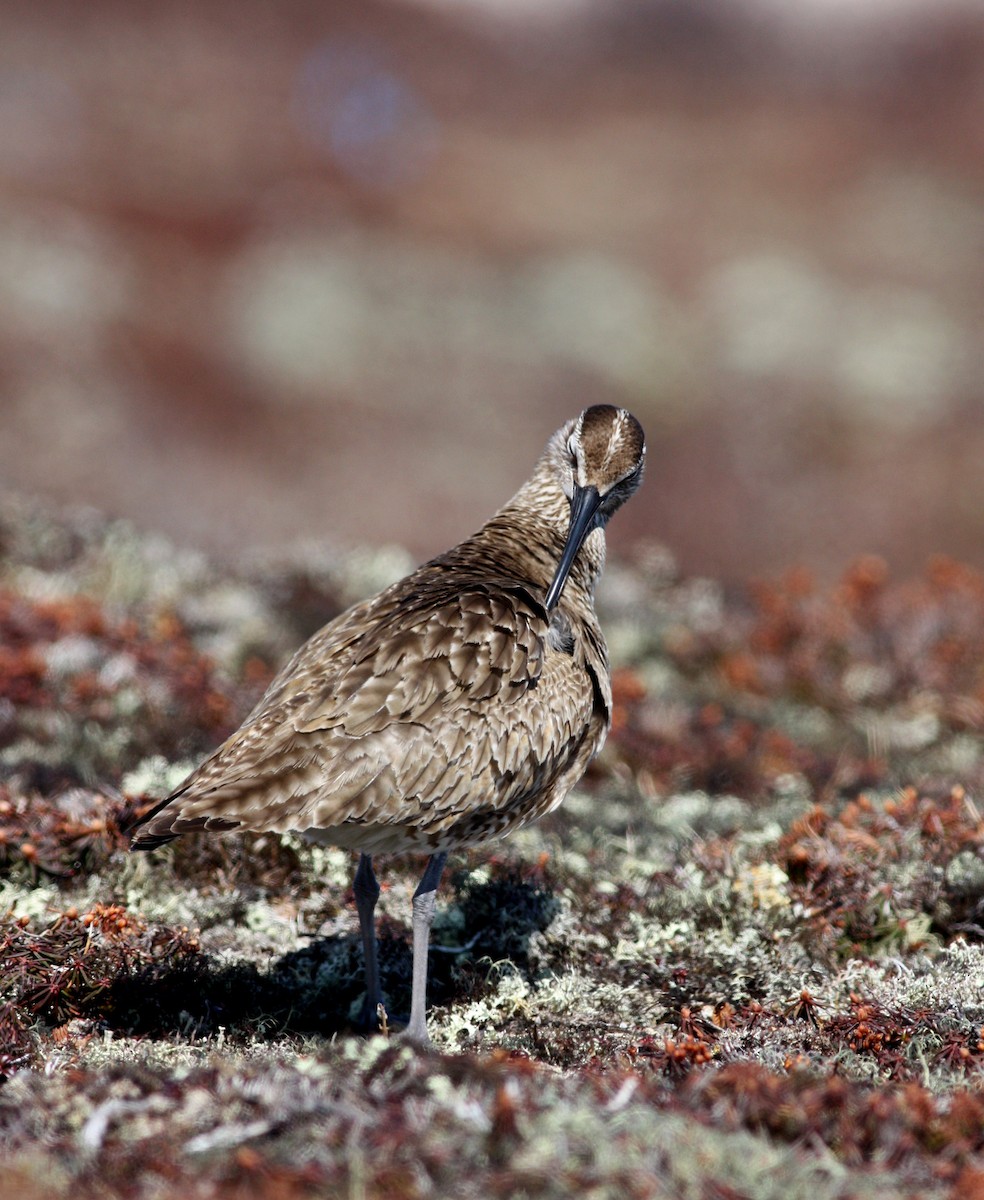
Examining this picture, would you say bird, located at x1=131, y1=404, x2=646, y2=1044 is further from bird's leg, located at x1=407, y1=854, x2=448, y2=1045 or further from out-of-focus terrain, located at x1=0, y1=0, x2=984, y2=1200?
out-of-focus terrain, located at x1=0, y1=0, x2=984, y2=1200

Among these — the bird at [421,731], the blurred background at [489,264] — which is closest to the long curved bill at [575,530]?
the bird at [421,731]

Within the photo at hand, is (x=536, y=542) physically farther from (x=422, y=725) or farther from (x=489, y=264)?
(x=489, y=264)

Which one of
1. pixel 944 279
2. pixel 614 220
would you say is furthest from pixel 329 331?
pixel 944 279

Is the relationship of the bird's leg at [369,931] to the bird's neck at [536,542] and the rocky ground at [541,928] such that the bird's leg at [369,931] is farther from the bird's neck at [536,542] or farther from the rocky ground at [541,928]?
the bird's neck at [536,542]

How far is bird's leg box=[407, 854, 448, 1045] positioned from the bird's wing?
0.51 metres

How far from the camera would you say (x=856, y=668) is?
1150cm

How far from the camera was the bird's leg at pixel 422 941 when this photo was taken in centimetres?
544

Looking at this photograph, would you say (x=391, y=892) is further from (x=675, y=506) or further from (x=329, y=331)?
(x=329, y=331)

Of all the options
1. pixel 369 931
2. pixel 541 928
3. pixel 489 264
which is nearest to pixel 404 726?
pixel 369 931

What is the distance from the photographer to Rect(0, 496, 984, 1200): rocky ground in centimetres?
376

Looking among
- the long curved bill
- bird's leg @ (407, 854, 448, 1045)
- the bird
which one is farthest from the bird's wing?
bird's leg @ (407, 854, 448, 1045)

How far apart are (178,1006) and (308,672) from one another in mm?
1545

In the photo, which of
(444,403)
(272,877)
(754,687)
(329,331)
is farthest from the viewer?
(329,331)

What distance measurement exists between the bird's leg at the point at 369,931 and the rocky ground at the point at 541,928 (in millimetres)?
169
